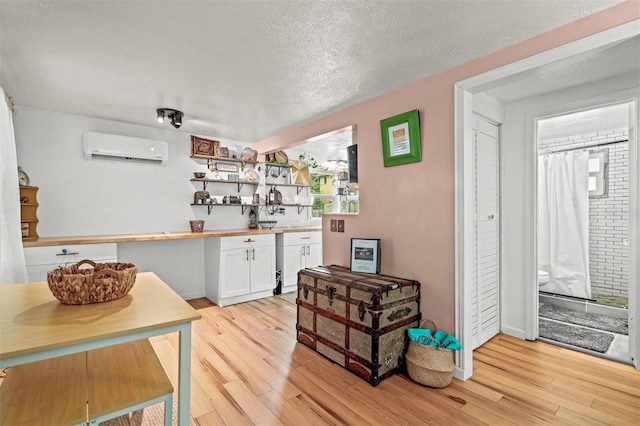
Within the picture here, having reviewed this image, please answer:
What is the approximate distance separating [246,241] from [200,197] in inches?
36.4

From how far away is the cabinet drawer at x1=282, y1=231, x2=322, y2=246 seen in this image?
4.54m

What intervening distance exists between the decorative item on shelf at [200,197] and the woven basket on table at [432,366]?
3.32 meters

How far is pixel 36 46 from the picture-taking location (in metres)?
2.04

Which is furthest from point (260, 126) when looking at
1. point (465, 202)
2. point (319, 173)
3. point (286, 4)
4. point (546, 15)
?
point (546, 15)

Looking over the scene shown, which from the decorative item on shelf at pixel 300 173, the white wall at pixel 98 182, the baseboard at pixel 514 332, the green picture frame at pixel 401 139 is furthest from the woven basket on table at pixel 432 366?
the decorative item on shelf at pixel 300 173

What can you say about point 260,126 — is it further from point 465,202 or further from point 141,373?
point 141,373

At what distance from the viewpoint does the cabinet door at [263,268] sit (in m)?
4.23

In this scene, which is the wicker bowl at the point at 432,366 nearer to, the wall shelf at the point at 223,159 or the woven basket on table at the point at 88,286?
the woven basket on table at the point at 88,286

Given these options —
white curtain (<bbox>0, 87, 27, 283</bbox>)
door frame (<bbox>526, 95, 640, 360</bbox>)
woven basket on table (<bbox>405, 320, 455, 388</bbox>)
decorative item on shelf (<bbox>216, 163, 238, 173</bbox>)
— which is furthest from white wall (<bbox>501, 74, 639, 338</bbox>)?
white curtain (<bbox>0, 87, 27, 283</bbox>)

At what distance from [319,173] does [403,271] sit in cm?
338

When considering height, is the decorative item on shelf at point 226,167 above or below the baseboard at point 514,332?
above

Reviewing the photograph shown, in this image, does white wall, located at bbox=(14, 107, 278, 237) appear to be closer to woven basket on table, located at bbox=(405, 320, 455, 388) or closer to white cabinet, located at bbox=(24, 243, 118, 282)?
white cabinet, located at bbox=(24, 243, 118, 282)

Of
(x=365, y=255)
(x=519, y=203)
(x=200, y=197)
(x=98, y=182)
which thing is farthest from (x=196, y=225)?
(x=519, y=203)

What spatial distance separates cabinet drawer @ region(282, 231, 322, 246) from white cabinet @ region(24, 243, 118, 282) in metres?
2.08
